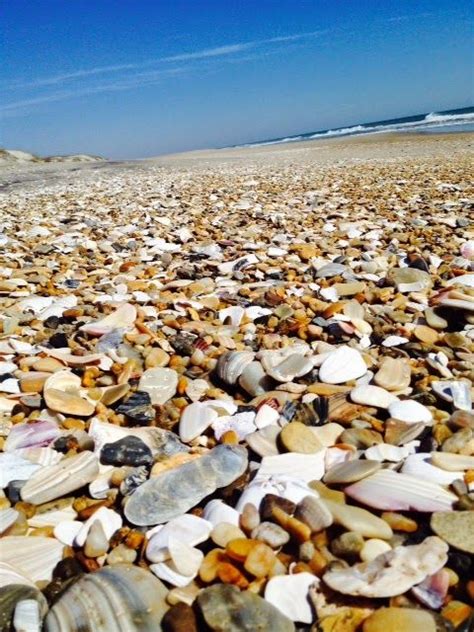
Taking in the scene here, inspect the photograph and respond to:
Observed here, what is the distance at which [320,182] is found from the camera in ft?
31.8

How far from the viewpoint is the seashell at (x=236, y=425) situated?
191 cm

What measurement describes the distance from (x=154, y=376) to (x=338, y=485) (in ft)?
3.37

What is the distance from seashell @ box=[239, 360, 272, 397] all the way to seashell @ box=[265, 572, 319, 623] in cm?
98

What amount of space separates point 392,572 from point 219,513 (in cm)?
49

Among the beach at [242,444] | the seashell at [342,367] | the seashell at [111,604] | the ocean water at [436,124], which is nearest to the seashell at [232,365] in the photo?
the beach at [242,444]

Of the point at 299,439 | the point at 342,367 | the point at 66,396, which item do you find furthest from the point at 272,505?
Result: the point at 66,396

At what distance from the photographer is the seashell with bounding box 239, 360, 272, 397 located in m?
2.20

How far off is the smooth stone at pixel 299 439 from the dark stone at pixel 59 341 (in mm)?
1414

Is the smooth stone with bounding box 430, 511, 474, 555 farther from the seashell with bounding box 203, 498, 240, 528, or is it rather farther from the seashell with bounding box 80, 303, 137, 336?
the seashell with bounding box 80, 303, 137, 336

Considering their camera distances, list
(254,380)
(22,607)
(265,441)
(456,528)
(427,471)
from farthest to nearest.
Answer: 1. (254,380)
2. (265,441)
3. (427,471)
4. (456,528)
5. (22,607)

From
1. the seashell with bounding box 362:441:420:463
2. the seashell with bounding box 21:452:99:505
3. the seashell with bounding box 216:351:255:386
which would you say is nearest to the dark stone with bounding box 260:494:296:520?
the seashell with bounding box 362:441:420:463

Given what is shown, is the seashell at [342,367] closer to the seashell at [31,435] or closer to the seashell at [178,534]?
the seashell at [178,534]

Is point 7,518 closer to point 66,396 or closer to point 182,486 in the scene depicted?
point 182,486

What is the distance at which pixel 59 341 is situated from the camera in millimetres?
2699
